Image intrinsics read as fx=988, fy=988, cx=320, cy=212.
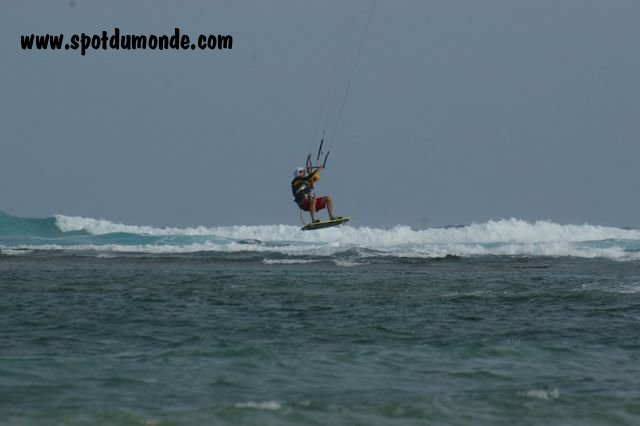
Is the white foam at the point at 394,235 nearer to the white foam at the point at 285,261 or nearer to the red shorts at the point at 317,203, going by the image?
the white foam at the point at 285,261

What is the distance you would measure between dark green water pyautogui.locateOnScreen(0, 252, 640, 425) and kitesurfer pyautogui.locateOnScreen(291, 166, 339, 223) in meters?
1.97

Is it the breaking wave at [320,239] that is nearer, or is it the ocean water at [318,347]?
the ocean water at [318,347]

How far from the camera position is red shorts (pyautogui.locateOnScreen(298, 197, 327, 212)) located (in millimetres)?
25880

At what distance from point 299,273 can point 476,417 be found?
19.8 metres

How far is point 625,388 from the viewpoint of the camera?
11.9m

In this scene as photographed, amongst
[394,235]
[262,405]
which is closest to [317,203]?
[262,405]

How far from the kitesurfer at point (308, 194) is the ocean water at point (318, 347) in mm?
1985

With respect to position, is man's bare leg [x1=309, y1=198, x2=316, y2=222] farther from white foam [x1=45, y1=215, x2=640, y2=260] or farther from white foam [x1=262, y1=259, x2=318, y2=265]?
white foam [x1=45, y1=215, x2=640, y2=260]

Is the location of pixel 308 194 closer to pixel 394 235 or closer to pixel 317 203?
pixel 317 203

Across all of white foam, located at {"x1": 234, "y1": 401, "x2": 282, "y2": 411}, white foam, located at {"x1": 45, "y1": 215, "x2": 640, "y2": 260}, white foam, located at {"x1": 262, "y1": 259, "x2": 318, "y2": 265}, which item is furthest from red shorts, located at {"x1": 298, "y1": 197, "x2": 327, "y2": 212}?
white foam, located at {"x1": 45, "y1": 215, "x2": 640, "y2": 260}

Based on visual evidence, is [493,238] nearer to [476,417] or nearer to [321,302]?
[321,302]

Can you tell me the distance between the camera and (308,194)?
84.6 ft

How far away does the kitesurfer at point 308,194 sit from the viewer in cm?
2488

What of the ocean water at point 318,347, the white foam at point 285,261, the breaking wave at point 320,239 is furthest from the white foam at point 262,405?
the breaking wave at point 320,239
